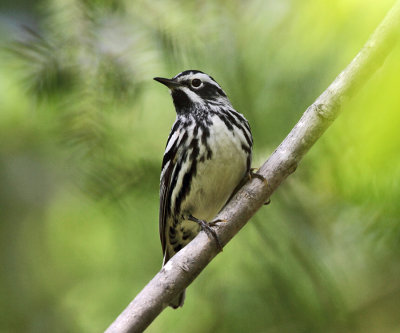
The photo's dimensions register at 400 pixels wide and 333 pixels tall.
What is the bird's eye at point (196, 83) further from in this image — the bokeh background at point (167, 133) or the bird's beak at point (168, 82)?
the bokeh background at point (167, 133)

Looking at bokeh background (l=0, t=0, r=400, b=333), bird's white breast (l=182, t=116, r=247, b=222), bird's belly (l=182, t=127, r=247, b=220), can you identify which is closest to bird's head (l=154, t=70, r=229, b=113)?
bird's white breast (l=182, t=116, r=247, b=222)

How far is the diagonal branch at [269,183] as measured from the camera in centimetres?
147

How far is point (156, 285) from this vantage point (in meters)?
1.65

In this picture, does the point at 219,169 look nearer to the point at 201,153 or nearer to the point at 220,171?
the point at 220,171

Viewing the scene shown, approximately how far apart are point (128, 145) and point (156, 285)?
51 centimetres

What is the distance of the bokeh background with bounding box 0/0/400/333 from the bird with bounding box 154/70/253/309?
41 cm

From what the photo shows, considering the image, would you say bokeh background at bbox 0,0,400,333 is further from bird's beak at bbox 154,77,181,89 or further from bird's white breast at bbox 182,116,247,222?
bird's white breast at bbox 182,116,247,222

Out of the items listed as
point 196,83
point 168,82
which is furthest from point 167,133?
point 196,83

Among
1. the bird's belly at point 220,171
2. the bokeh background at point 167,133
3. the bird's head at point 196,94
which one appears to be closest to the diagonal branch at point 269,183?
the bokeh background at point 167,133

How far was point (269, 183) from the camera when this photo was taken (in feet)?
6.11

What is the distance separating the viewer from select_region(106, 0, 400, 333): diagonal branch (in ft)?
4.84

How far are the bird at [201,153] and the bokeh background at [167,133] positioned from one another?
0.41 metres

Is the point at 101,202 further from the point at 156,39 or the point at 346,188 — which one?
the point at 346,188

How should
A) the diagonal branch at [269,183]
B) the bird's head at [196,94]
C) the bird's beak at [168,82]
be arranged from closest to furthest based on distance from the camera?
the diagonal branch at [269,183]
the bird's beak at [168,82]
the bird's head at [196,94]
